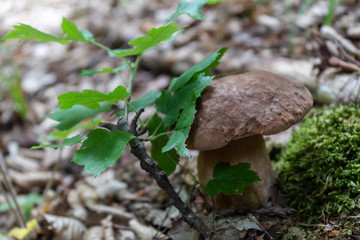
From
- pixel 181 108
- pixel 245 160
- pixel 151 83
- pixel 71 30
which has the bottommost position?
pixel 151 83

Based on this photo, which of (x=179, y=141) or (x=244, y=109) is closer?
(x=179, y=141)

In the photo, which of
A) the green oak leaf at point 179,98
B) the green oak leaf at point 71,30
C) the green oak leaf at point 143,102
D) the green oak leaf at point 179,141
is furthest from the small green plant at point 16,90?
the green oak leaf at point 179,141

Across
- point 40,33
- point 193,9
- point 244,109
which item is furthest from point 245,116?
point 40,33

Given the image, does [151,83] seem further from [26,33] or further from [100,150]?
[100,150]

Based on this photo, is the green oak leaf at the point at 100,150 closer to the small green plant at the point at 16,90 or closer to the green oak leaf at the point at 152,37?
the green oak leaf at the point at 152,37

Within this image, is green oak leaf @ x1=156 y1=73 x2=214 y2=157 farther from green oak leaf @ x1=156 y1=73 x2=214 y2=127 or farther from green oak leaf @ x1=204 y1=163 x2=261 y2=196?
green oak leaf @ x1=204 y1=163 x2=261 y2=196

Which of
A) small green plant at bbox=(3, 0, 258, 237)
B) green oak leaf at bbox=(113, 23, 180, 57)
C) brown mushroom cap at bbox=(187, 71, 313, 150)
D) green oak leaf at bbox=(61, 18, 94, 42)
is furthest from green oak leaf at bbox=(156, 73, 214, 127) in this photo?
green oak leaf at bbox=(61, 18, 94, 42)

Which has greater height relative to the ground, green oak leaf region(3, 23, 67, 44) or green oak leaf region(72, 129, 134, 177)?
green oak leaf region(3, 23, 67, 44)

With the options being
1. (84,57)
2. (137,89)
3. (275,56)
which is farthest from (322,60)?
(84,57)
